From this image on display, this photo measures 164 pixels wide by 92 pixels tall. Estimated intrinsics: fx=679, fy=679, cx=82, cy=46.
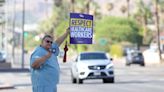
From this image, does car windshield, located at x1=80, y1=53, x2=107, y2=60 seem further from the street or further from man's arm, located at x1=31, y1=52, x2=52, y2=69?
man's arm, located at x1=31, y1=52, x2=52, y2=69

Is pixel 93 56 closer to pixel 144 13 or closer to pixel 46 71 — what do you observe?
pixel 46 71

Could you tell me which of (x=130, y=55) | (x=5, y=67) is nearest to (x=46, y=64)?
(x=5, y=67)

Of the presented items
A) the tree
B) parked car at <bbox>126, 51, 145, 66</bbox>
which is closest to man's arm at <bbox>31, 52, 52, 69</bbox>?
parked car at <bbox>126, 51, 145, 66</bbox>

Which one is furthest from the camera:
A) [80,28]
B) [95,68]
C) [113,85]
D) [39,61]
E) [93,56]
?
[93,56]

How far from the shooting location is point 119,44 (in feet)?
345

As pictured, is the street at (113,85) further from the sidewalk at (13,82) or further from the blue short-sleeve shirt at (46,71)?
the blue short-sleeve shirt at (46,71)

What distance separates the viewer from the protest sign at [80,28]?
1324 centimetres

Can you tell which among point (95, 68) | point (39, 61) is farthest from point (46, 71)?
point (95, 68)

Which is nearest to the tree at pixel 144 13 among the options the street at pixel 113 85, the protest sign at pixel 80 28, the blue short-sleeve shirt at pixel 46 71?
the street at pixel 113 85

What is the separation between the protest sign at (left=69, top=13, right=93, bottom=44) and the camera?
13242 millimetres

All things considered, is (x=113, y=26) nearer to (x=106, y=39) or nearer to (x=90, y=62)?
(x=106, y=39)

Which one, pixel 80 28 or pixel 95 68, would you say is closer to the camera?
pixel 80 28

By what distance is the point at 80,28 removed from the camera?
44.1 ft

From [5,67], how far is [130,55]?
14.8 metres
